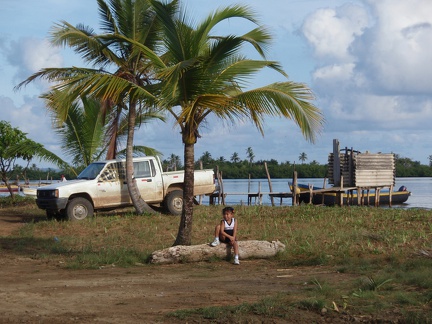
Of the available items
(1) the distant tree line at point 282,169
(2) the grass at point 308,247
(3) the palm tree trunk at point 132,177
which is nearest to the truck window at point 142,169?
(3) the palm tree trunk at point 132,177

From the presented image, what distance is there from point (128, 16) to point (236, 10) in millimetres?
6883

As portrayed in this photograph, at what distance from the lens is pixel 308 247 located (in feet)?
43.5

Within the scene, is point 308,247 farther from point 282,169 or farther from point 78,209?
point 282,169

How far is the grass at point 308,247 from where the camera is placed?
807 cm

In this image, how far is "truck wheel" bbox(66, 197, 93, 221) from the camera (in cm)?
1981

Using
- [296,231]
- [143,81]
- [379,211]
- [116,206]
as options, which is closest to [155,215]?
[116,206]

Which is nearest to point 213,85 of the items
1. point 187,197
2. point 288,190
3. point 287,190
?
point 187,197

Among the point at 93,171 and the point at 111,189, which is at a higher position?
the point at 93,171

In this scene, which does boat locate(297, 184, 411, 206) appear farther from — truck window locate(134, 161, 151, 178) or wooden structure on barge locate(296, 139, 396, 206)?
truck window locate(134, 161, 151, 178)

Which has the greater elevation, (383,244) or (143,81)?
(143,81)

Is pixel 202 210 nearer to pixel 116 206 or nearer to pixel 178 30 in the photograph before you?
pixel 116 206

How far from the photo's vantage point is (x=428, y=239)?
1400 cm

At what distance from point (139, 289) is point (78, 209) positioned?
35.7ft

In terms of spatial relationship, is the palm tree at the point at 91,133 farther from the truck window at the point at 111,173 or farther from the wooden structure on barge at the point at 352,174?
the wooden structure on barge at the point at 352,174
